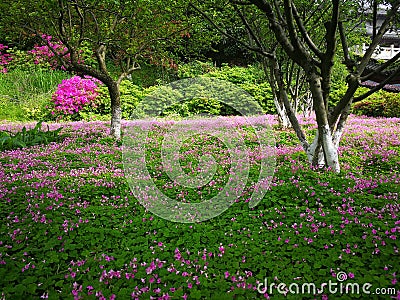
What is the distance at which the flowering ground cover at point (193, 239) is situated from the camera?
119 inches

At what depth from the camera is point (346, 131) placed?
1046 centimetres

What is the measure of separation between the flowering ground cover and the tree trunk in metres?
3.62

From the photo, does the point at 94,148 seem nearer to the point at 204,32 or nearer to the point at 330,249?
the point at 204,32

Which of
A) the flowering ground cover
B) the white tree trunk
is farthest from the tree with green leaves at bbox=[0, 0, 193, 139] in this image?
the white tree trunk

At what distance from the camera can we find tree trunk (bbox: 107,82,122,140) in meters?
9.39

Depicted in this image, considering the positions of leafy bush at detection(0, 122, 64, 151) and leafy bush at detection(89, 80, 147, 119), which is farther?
leafy bush at detection(89, 80, 147, 119)

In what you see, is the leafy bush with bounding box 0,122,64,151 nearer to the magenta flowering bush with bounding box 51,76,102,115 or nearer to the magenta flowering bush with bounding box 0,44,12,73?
the magenta flowering bush with bounding box 51,76,102,115

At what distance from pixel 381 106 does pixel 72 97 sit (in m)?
15.1

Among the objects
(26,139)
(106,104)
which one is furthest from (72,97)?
(26,139)

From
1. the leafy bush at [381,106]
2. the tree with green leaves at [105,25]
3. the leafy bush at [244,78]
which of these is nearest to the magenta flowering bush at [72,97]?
the tree with green leaves at [105,25]

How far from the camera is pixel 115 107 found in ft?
31.0

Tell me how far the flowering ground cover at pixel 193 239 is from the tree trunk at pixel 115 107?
142 inches

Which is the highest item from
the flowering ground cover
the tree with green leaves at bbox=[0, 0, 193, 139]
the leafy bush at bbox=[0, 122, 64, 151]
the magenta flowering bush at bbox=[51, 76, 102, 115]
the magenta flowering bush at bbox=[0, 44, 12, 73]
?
the magenta flowering bush at bbox=[0, 44, 12, 73]

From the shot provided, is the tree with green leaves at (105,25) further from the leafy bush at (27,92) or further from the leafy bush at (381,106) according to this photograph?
the leafy bush at (381,106)
